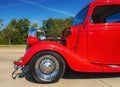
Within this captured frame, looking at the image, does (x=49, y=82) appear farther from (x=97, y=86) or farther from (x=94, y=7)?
(x=94, y=7)

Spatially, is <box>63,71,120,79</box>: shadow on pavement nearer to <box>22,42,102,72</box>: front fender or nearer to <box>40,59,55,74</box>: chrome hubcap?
<box>22,42,102,72</box>: front fender

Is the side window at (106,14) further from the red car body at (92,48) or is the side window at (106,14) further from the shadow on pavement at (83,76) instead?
the shadow on pavement at (83,76)

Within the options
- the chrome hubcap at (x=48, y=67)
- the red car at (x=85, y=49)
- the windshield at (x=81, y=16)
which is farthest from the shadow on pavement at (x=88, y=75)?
the windshield at (x=81, y=16)

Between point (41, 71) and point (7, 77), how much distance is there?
4.08 feet

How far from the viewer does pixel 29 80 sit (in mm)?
6891

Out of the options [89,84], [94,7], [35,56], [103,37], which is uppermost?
[94,7]

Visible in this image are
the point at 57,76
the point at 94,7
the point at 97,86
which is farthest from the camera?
the point at 94,7

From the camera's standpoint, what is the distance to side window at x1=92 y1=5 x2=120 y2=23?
6.96m

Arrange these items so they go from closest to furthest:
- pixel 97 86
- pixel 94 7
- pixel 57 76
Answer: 1. pixel 97 86
2. pixel 57 76
3. pixel 94 7

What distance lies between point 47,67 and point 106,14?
2049mm

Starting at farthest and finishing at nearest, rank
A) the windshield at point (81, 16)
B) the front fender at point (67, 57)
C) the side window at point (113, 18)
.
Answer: the windshield at point (81, 16) < the side window at point (113, 18) < the front fender at point (67, 57)

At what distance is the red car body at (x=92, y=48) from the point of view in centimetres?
652

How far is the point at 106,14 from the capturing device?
7090mm

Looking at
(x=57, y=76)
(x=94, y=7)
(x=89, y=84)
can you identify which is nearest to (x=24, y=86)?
(x=57, y=76)
